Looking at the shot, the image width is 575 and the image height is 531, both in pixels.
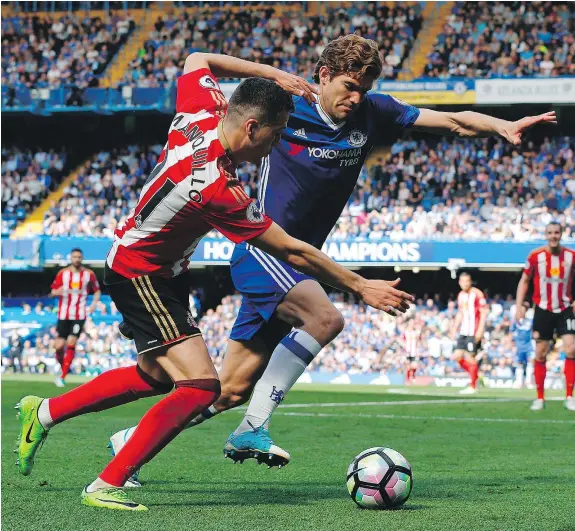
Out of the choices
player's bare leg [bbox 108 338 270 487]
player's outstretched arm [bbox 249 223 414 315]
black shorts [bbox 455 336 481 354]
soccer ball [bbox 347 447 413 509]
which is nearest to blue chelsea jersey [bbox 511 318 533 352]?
black shorts [bbox 455 336 481 354]

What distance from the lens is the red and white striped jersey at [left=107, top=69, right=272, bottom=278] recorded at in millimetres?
4973

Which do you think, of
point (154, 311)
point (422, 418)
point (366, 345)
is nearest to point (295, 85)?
point (154, 311)

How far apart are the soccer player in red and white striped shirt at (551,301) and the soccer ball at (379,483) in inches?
350

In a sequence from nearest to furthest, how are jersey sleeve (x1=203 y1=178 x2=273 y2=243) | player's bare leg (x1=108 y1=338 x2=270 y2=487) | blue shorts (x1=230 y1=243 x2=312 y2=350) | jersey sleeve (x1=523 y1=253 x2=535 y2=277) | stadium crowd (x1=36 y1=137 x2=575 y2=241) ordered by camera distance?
jersey sleeve (x1=203 y1=178 x2=273 y2=243)
blue shorts (x1=230 y1=243 x2=312 y2=350)
player's bare leg (x1=108 y1=338 x2=270 y2=487)
jersey sleeve (x1=523 y1=253 x2=535 y2=277)
stadium crowd (x1=36 y1=137 x2=575 y2=241)

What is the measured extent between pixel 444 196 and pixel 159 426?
2397 centimetres

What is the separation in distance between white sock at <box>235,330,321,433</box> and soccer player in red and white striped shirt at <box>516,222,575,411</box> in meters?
8.61

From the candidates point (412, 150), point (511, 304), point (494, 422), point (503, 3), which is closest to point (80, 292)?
point (494, 422)

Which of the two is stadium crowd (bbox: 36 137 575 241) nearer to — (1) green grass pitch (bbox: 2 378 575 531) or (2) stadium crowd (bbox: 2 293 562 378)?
Result: (2) stadium crowd (bbox: 2 293 562 378)

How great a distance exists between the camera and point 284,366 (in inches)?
238

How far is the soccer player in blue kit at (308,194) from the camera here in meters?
6.05

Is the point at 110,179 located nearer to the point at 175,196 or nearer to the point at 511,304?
the point at 511,304

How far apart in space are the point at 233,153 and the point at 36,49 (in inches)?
1231

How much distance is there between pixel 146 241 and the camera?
533 cm

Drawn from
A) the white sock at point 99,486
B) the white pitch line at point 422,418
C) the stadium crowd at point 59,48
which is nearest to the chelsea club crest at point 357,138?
the white sock at point 99,486
